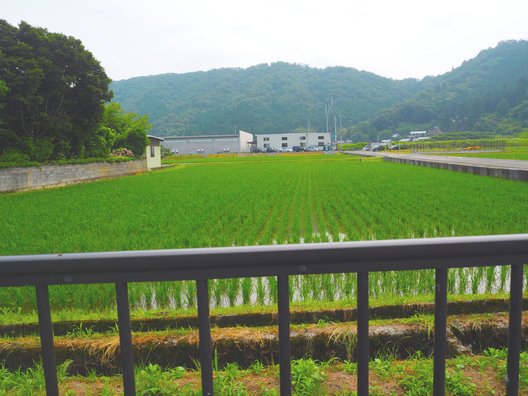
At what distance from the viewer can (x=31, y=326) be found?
3801mm

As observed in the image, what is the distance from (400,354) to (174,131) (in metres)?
101

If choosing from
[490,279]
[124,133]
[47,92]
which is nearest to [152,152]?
[124,133]

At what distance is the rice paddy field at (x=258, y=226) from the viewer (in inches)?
186

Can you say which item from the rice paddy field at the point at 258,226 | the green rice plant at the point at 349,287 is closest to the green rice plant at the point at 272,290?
the rice paddy field at the point at 258,226

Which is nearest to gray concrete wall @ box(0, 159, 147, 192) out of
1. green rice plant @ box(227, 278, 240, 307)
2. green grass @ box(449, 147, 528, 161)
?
green rice plant @ box(227, 278, 240, 307)

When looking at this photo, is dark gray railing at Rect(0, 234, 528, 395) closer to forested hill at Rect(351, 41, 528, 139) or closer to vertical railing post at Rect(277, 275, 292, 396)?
vertical railing post at Rect(277, 275, 292, 396)

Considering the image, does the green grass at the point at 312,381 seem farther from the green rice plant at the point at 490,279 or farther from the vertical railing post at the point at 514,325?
the green rice plant at the point at 490,279

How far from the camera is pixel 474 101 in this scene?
306ft

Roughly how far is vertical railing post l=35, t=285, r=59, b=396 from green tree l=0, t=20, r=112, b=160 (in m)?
19.3

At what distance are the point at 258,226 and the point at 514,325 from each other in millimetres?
7693

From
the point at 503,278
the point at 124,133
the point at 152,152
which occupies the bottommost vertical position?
the point at 503,278

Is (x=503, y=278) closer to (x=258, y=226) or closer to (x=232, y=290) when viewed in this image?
(x=232, y=290)

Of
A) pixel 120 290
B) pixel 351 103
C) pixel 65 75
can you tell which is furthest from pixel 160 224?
pixel 351 103

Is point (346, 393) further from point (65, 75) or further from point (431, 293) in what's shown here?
point (65, 75)
